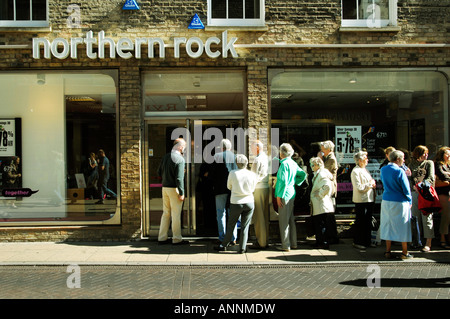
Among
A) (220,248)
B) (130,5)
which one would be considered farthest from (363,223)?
(130,5)

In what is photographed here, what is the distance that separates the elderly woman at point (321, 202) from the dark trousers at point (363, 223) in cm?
50

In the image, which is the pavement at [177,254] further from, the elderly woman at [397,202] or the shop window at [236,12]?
the shop window at [236,12]

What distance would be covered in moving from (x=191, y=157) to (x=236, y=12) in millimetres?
3196

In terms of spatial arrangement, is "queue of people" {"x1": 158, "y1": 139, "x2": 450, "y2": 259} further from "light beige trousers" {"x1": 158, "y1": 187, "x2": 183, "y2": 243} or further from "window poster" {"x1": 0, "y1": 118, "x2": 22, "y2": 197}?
"window poster" {"x1": 0, "y1": 118, "x2": 22, "y2": 197}

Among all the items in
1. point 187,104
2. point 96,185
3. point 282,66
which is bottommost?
point 96,185

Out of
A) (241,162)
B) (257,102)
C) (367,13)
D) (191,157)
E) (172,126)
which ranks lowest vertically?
(241,162)

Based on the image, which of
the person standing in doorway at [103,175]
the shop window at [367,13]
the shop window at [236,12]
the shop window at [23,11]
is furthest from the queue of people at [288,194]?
the shop window at [23,11]

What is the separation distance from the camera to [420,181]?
857 cm

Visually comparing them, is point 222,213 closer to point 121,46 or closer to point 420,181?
point 420,181

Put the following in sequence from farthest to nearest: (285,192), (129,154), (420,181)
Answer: (129,154) < (285,192) < (420,181)

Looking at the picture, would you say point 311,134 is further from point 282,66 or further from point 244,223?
point 244,223
